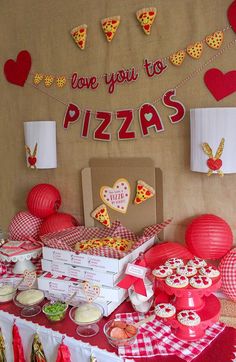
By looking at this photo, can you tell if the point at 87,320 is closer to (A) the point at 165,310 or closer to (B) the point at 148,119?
(A) the point at 165,310

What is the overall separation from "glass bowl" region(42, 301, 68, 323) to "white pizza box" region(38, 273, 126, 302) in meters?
0.06

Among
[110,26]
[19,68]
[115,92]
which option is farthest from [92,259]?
[19,68]

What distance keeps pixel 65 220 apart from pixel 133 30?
90 cm

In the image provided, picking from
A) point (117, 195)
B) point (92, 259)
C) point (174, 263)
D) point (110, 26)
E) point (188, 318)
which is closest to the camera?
point (188, 318)

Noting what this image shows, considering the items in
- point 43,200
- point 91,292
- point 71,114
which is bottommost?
point 91,292

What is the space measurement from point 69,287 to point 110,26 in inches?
42.8

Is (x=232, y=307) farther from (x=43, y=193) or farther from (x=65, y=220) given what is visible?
(x=43, y=193)

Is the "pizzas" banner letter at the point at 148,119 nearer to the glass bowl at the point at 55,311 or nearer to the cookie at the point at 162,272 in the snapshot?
the cookie at the point at 162,272

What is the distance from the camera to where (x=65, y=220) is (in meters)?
1.72

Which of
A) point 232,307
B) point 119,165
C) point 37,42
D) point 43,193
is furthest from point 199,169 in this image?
point 37,42

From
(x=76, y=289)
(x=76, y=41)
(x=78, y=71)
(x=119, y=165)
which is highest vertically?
(x=76, y=41)

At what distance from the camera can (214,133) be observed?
50.3 inches

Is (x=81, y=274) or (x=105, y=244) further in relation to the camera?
(x=105, y=244)

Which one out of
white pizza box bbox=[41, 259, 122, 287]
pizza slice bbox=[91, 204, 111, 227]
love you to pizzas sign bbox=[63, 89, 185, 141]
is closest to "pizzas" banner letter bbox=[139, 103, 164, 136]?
love you to pizzas sign bbox=[63, 89, 185, 141]
